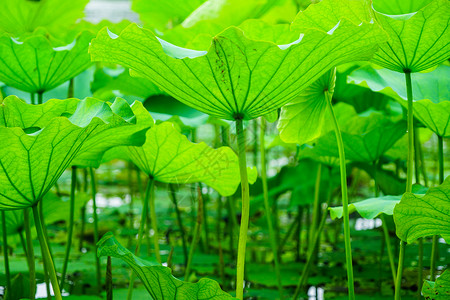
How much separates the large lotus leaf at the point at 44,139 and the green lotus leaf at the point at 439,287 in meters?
0.53

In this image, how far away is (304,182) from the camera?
167 cm

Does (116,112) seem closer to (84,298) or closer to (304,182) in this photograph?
(84,298)

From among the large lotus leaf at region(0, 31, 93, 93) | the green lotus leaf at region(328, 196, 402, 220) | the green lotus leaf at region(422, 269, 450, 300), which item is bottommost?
the green lotus leaf at region(422, 269, 450, 300)

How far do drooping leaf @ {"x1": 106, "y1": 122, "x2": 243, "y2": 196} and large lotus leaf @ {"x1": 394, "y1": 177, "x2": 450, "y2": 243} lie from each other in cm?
32

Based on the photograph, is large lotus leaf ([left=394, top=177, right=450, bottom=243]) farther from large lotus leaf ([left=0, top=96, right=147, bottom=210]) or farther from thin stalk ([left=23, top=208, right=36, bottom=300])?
thin stalk ([left=23, top=208, right=36, bottom=300])

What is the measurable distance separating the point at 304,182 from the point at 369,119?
17.7 inches

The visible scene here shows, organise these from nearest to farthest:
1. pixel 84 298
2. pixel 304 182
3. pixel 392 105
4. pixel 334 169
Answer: pixel 84 298
pixel 392 105
pixel 334 169
pixel 304 182

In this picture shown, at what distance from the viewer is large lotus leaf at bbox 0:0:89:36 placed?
145 cm

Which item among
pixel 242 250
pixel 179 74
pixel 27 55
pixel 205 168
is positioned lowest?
pixel 242 250

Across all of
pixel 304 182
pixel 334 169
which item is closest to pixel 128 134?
pixel 334 169

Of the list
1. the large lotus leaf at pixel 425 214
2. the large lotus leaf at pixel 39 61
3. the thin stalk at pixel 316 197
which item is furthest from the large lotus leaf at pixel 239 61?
the thin stalk at pixel 316 197

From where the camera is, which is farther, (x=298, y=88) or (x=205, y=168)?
(x=205, y=168)

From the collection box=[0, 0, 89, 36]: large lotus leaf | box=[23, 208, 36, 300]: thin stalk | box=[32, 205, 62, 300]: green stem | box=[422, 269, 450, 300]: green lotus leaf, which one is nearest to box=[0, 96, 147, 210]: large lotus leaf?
box=[32, 205, 62, 300]: green stem

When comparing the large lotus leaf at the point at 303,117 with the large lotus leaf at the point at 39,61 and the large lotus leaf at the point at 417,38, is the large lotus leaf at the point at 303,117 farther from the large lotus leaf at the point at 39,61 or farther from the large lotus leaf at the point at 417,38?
the large lotus leaf at the point at 39,61
